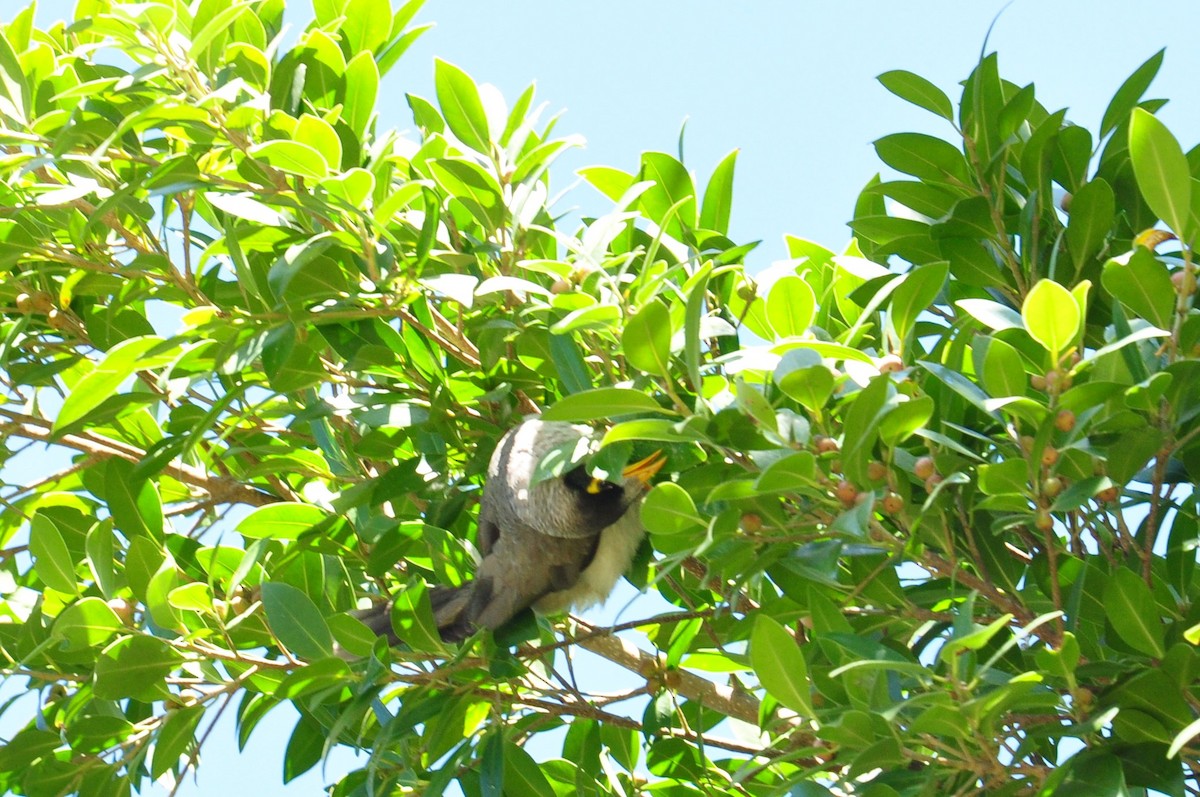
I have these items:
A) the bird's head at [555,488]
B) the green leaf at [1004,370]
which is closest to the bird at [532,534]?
the bird's head at [555,488]

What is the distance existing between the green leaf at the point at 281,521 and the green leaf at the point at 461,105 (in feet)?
1.63

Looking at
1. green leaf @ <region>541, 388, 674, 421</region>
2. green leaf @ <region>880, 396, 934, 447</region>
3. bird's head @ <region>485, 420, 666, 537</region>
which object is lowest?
bird's head @ <region>485, 420, 666, 537</region>

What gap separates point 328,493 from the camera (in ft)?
5.90

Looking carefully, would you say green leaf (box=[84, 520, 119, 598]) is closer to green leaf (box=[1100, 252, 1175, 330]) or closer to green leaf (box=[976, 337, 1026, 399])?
green leaf (box=[976, 337, 1026, 399])

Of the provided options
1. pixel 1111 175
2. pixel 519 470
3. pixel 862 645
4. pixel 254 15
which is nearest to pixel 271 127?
pixel 254 15

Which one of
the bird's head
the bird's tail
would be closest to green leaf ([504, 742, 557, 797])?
the bird's tail

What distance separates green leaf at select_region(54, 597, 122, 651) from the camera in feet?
4.61

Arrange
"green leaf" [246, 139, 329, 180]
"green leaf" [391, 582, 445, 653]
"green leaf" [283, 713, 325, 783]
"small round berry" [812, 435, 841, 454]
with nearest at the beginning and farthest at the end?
1. "small round berry" [812, 435, 841, 454]
2. "green leaf" [246, 139, 329, 180]
3. "green leaf" [391, 582, 445, 653]
4. "green leaf" [283, 713, 325, 783]

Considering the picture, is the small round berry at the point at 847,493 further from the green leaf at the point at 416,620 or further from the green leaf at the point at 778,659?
the green leaf at the point at 416,620

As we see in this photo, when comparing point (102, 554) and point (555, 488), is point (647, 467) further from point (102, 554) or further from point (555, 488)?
point (102, 554)

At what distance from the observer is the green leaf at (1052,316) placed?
1.07m

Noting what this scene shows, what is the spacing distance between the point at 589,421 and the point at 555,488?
0.54ft

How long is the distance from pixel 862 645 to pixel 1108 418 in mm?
304

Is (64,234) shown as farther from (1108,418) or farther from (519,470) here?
(1108,418)
